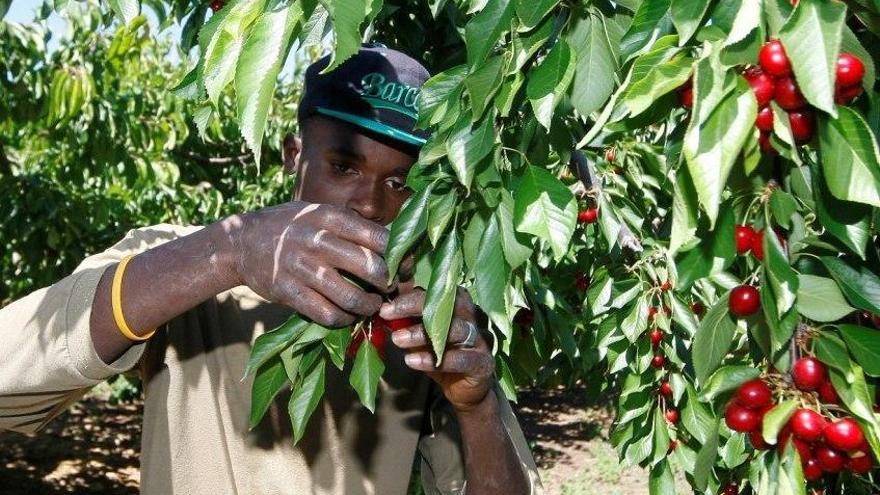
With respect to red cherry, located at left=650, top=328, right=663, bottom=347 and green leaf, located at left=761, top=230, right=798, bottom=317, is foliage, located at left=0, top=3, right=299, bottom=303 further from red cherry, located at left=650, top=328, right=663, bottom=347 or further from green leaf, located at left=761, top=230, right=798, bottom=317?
green leaf, located at left=761, top=230, right=798, bottom=317

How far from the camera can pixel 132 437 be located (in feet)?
29.3

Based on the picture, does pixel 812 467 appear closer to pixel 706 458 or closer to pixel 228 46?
pixel 706 458

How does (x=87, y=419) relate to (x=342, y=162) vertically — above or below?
below

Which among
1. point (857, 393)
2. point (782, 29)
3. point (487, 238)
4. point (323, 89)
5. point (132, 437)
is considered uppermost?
point (323, 89)

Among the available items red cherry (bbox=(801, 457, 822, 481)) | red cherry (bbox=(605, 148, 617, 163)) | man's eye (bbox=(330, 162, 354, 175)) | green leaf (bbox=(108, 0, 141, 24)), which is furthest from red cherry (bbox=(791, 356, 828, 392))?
red cherry (bbox=(605, 148, 617, 163))

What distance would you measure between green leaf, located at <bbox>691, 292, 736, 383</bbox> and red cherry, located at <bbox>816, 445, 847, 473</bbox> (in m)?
0.17

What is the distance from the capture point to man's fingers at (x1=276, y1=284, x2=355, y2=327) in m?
1.27

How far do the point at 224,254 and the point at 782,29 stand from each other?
859 millimetres

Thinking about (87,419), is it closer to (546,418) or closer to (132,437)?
(132,437)

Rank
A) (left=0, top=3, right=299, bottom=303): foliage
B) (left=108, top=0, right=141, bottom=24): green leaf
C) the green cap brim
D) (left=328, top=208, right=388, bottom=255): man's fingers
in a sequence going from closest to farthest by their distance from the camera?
(left=328, top=208, right=388, bottom=255): man's fingers
(left=108, top=0, right=141, bottom=24): green leaf
the green cap brim
(left=0, top=3, right=299, bottom=303): foliage

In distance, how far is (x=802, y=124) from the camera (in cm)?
92

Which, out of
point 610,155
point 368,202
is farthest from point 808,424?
point 610,155

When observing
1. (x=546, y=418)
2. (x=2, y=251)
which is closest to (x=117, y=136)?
(x=2, y=251)

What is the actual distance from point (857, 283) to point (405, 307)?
0.62 m
